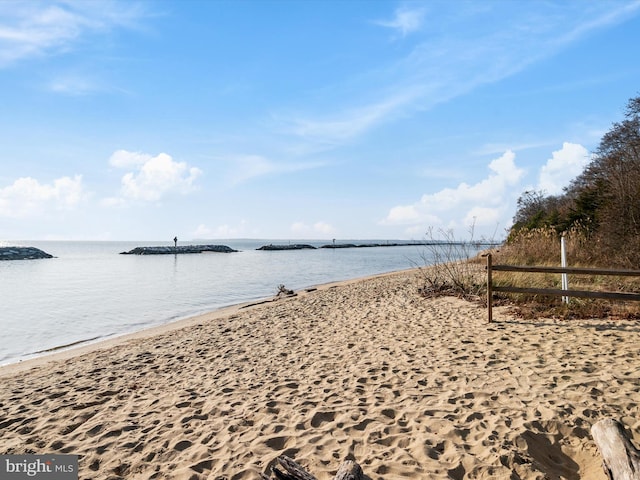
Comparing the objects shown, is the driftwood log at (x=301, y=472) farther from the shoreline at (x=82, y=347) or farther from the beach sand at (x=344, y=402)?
the shoreline at (x=82, y=347)

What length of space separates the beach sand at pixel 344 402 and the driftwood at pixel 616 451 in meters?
0.17

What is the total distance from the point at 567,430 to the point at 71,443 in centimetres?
518

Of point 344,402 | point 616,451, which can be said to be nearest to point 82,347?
point 344,402

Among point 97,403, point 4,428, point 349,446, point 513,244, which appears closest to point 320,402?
point 349,446

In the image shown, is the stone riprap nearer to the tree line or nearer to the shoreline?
the shoreline

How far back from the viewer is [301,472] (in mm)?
3020

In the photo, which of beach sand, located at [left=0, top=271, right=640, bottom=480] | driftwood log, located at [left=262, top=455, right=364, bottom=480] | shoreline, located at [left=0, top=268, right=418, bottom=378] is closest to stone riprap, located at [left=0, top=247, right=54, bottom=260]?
shoreline, located at [left=0, top=268, right=418, bottom=378]

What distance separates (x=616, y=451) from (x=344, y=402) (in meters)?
2.65

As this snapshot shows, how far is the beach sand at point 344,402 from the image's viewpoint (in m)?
3.57

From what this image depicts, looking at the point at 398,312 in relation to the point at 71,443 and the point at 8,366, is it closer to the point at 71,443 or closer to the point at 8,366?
the point at 71,443

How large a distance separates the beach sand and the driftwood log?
10.1 inches

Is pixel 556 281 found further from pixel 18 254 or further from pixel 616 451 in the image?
pixel 18 254

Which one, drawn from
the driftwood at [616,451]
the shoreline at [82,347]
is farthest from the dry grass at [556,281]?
the shoreline at [82,347]

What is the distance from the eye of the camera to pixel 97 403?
16.9ft
